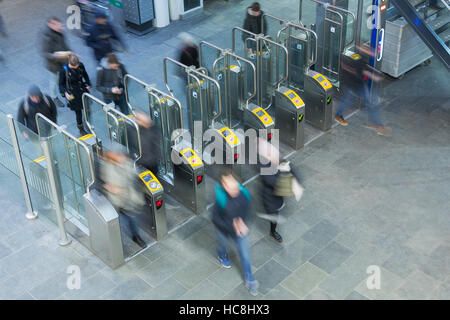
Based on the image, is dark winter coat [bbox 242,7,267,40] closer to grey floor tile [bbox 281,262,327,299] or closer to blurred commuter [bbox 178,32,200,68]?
blurred commuter [bbox 178,32,200,68]

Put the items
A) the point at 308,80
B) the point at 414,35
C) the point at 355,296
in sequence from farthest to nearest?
1. the point at 414,35
2. the point at 308,80
3. the point at 355,296

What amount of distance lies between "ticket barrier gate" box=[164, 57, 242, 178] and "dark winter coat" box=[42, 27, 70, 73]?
2.28 metres

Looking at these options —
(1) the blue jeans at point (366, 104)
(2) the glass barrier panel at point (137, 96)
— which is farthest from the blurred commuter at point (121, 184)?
(1) the blue jeans at point (366, 104)

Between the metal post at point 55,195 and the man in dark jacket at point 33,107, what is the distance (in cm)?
139

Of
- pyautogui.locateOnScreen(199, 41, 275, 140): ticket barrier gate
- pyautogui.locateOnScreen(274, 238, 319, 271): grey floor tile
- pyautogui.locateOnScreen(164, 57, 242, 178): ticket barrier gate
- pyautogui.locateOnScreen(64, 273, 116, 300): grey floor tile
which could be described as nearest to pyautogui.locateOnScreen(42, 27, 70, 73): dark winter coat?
pyautogui.locateOnScreen(164, 57, 242, 178): ticket barrier gate

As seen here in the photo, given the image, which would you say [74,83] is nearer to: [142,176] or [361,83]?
[142,176]

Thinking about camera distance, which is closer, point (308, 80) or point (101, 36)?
point (308, 80)

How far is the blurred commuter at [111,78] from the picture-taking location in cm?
1038

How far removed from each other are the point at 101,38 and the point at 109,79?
165cm

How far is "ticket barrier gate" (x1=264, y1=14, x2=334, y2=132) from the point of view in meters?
10.8

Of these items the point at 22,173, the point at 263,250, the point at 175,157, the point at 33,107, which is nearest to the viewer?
the point at 263,250

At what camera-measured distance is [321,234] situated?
8.97m

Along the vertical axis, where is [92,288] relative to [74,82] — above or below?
below

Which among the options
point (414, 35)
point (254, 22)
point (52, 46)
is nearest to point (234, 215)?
point (254, 22)
